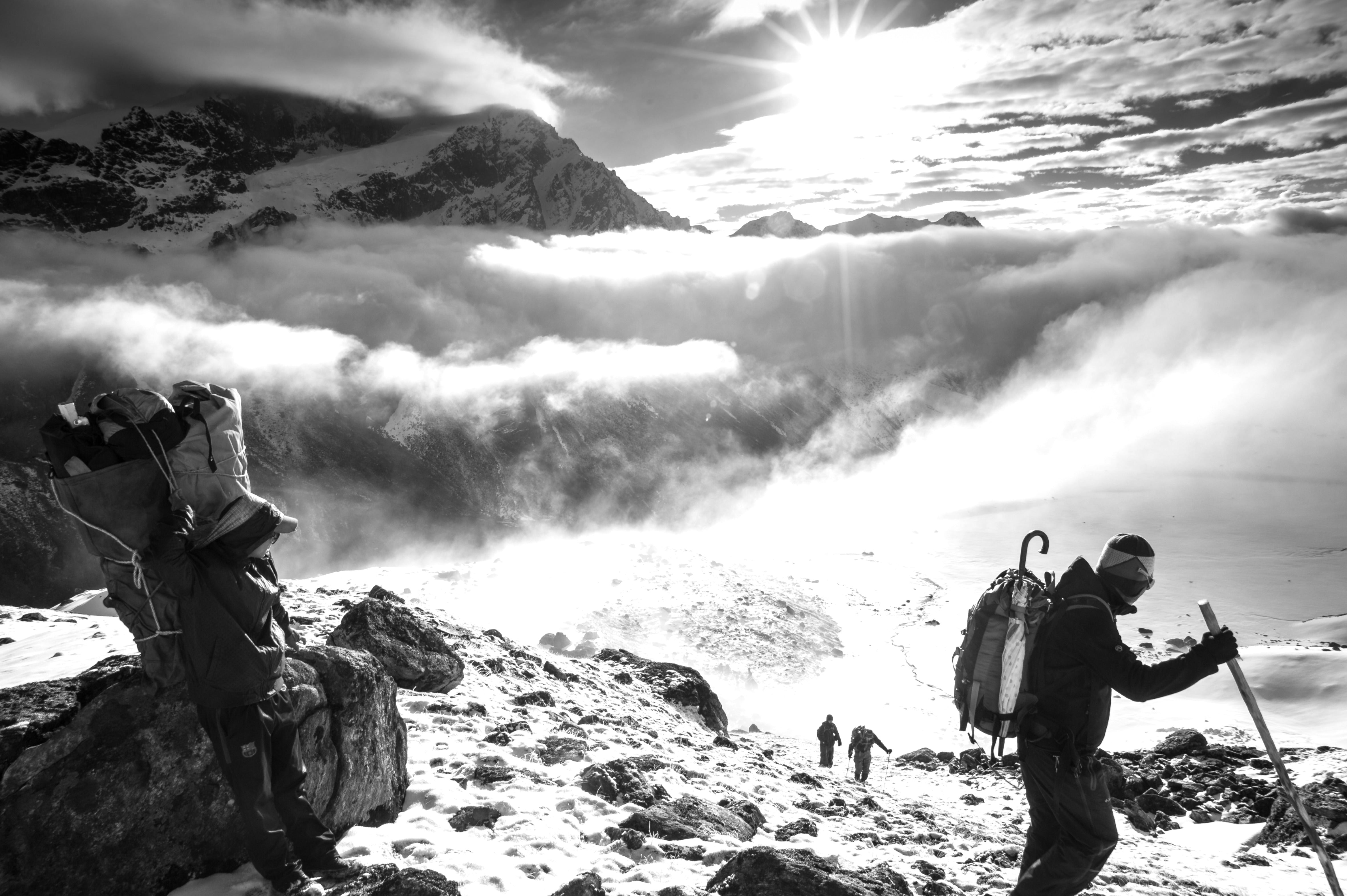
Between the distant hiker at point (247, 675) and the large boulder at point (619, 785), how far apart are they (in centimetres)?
321

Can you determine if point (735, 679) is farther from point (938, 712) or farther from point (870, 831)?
point (870, 831)

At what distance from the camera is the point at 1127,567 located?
572 centimetres

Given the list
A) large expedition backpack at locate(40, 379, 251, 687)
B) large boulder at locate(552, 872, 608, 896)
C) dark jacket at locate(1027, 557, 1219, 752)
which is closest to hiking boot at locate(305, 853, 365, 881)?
large boulder at locate(552, 872, 608, 896)

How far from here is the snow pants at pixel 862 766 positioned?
16438 mm

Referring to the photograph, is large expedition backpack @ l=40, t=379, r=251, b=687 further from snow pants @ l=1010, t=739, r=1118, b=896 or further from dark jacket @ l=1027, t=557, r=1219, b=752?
snow pants @ l=1010, t=739, r=1118, b=896

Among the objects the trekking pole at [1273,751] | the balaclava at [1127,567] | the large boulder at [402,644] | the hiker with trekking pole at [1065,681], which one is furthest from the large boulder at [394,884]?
the large boulder at [402,644]

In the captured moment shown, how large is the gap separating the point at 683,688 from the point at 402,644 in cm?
868

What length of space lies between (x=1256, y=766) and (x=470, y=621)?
3077cm

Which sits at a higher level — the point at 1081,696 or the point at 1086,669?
the point at 1086,669

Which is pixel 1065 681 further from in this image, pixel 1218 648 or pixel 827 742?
pixel 827 742

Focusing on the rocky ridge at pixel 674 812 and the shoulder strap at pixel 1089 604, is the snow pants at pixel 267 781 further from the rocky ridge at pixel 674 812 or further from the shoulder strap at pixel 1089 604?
the shoulder strap at pixel 1089 604

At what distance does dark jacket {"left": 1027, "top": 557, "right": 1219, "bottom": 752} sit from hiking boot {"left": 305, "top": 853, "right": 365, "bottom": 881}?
17.0ft

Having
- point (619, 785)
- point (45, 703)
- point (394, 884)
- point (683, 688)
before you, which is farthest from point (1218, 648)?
point (683, 688)

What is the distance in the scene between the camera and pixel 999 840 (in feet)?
31.4
